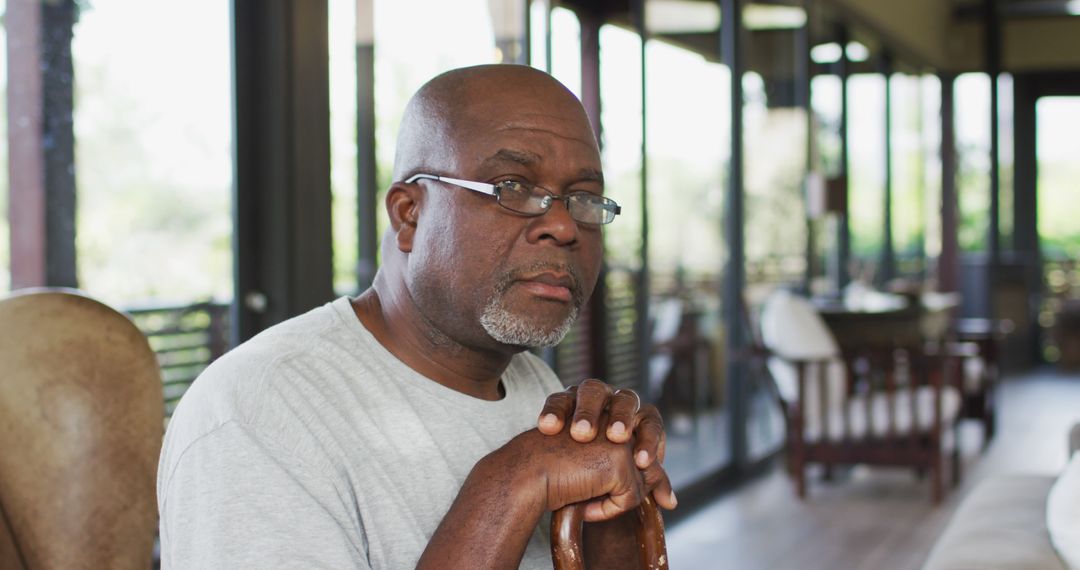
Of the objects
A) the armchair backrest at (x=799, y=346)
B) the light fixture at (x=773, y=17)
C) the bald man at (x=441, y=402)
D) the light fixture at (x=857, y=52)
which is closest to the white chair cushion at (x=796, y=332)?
the armchair backrest at (x=799, y=346)

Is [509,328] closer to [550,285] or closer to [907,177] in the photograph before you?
[550,285]

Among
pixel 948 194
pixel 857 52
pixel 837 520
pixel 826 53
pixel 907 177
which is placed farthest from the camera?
pixel 948 194

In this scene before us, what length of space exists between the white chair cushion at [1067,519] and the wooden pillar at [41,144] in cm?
187

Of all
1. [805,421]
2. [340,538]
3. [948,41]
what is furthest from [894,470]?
[948,41]

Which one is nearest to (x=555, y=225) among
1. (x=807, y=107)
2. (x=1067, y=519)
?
(x=1067, y=519)

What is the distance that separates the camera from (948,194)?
9.85 meters

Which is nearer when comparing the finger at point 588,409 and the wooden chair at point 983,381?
the finger at point 588,409

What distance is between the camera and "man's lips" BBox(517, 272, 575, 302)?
1112 millimetres

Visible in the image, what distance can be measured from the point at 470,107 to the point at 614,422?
1.16ft

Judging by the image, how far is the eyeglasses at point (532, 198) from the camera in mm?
1102

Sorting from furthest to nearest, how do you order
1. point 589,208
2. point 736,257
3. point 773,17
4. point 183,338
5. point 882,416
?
point 773,17, point 736,257, point 882,416, point 183,338, point 589,208

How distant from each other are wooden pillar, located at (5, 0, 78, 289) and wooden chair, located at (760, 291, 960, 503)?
3.45 meters

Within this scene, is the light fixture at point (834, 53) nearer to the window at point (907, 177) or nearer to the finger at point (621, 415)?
the window at point (907, 177)

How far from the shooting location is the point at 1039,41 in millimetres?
10328
